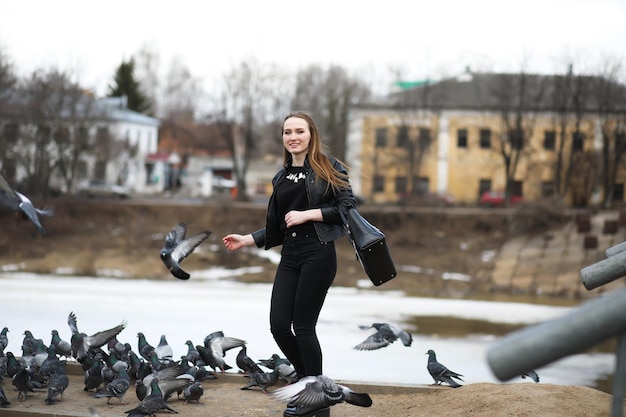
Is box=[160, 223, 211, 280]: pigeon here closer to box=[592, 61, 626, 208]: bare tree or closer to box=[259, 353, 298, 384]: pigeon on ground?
box=[259, 353, 298, 384]: pigeon on ground

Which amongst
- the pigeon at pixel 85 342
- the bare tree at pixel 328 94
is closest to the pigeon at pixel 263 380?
the pigeon at pixel 85 342

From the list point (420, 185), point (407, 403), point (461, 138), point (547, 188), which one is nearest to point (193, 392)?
point (407, 403)

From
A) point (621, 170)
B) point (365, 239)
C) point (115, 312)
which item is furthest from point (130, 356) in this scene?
point (621, 170)

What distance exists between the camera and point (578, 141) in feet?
151

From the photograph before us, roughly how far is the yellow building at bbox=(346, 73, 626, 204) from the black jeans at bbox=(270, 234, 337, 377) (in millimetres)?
39639

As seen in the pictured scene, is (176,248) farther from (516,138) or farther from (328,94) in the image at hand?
(328,94)

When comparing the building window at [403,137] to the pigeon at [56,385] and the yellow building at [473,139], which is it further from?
the pigeon at [56,385]

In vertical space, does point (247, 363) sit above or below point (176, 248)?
below

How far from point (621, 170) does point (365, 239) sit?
40.7 meters

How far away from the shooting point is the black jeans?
5219 millimetres

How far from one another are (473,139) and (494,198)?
4836mm

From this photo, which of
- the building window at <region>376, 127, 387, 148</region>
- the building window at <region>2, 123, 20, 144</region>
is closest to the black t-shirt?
the building window at <region>2, 123, 20, 144</region>

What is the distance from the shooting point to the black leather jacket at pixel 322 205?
5.27 m

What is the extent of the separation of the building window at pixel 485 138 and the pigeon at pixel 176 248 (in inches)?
1755
